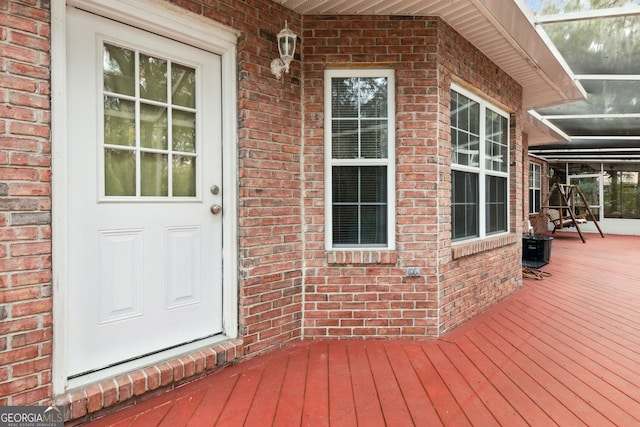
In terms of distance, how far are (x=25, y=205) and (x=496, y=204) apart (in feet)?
14.2

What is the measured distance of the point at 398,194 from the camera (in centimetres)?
293

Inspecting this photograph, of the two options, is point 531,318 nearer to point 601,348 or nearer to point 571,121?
point 601,348

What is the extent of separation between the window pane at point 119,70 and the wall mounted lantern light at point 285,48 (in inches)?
37.7

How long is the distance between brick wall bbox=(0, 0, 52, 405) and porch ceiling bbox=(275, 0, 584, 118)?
169cm

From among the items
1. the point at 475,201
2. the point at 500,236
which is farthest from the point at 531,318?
the point at 475,201

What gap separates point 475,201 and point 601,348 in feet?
5.40

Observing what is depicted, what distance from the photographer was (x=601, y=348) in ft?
9.18

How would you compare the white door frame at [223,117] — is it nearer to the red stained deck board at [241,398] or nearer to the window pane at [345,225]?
the red stained deck board at [241,398]

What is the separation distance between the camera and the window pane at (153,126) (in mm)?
2201

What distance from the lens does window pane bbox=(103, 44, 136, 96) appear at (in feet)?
6.78

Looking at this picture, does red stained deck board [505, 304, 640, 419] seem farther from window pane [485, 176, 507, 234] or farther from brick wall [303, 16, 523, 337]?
window pane [485, 176, 507, 234]

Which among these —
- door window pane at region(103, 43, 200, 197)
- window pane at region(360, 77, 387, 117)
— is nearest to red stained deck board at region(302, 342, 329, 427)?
door window pane at region(103, 43, 200, 197)

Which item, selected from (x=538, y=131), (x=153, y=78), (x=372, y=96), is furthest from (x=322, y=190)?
(x=538, y=131)

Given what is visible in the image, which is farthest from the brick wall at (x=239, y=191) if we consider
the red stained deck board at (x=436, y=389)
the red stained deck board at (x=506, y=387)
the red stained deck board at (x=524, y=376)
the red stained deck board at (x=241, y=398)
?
the red stained deck board at (x=524, y=376)
